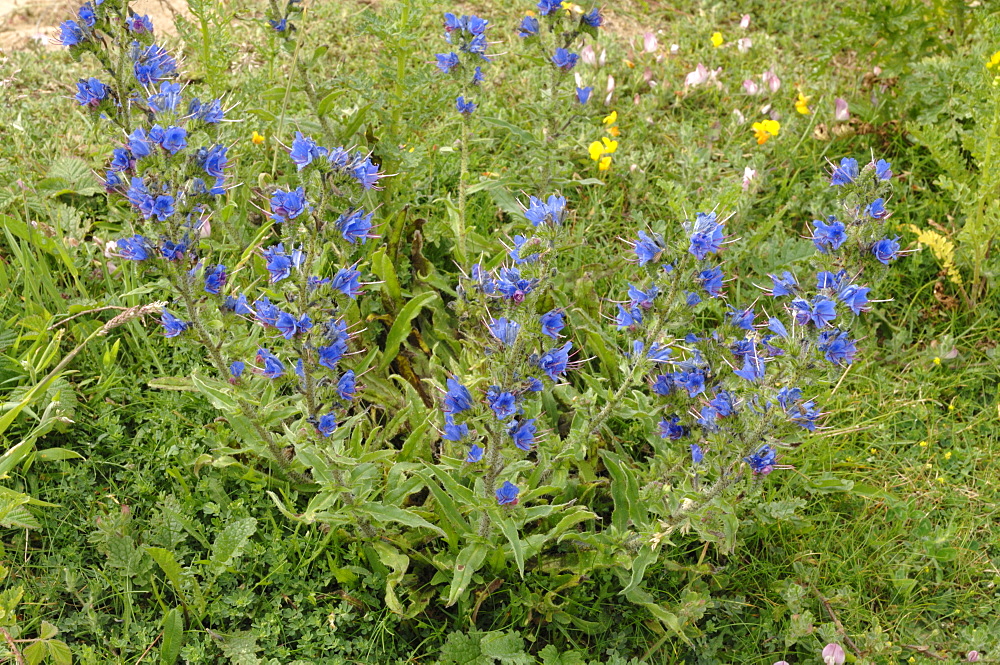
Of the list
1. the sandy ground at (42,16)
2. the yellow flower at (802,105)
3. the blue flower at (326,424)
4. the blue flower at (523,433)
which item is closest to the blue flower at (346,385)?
the blue flower at (326,424)

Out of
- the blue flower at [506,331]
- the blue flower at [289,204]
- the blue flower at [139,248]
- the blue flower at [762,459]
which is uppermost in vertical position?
the blue flower at [289,204]

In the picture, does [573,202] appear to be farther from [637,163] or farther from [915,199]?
[915,199]

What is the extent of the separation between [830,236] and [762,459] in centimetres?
67

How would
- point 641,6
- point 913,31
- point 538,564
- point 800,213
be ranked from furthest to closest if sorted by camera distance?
point 641,6
point 913,31
point 800,213
point 538,564

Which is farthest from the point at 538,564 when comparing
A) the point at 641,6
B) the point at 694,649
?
the point at 641,6

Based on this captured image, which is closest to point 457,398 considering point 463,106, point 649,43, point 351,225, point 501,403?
point 501,403

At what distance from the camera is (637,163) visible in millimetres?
4535

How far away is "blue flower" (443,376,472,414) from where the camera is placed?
89.9 inches

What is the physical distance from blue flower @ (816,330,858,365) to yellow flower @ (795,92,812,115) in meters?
2.80

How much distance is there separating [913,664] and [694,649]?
2.63ft

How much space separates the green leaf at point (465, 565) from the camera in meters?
2.59

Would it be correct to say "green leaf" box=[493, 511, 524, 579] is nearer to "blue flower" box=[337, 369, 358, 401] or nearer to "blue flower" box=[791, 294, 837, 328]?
A: "blue flower" box=[337, 369, 358, 401]

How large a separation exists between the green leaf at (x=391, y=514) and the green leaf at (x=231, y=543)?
434mm

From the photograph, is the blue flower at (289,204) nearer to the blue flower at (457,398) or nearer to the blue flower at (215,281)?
the blue flower at (215,281)
